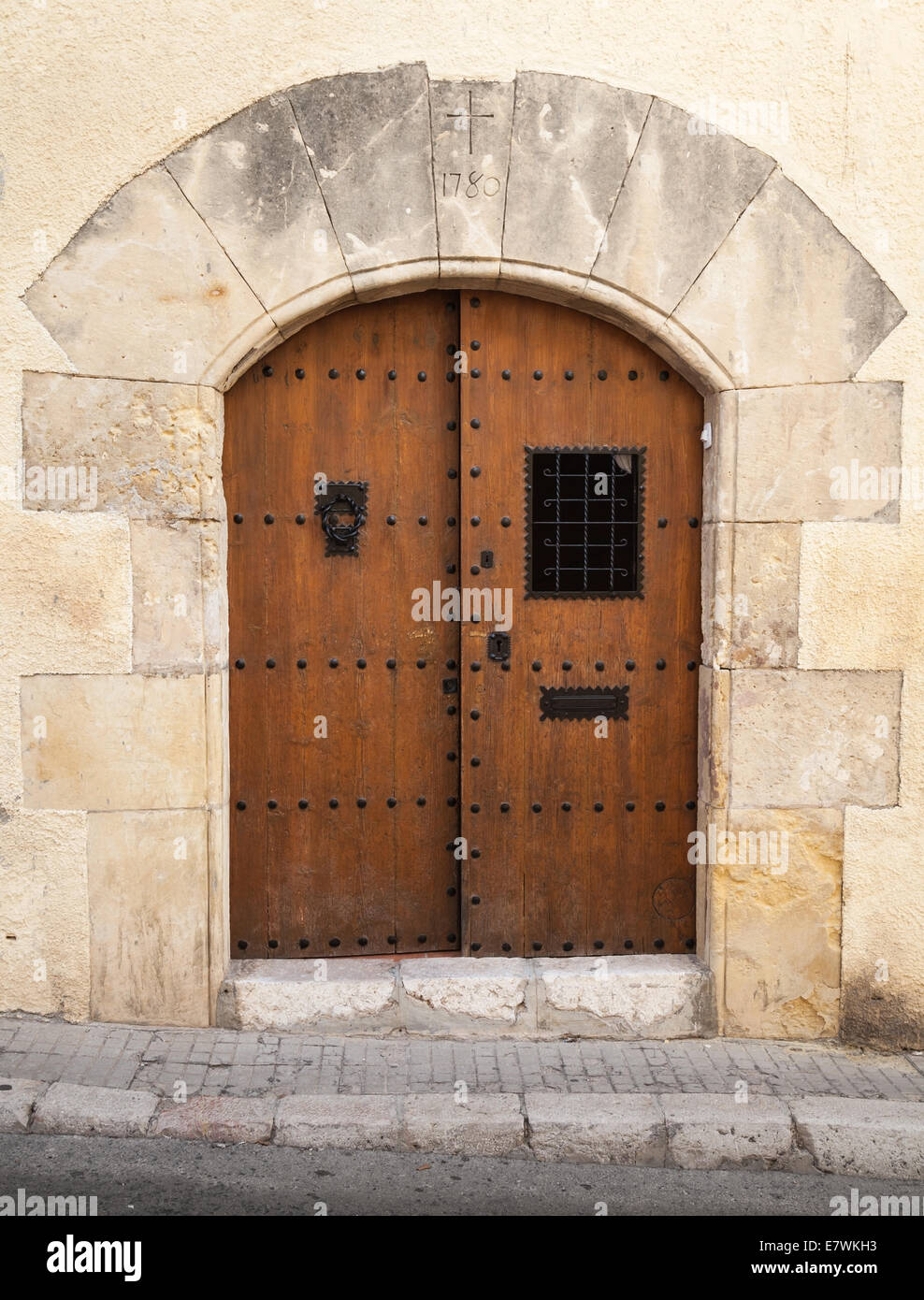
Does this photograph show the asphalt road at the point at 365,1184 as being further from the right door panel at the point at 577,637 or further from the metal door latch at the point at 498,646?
the metal door latch at the point at 498,646

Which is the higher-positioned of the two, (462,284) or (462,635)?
(462,284)

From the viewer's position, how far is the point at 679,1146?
10.7 ft

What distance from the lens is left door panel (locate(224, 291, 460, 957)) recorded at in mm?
3867

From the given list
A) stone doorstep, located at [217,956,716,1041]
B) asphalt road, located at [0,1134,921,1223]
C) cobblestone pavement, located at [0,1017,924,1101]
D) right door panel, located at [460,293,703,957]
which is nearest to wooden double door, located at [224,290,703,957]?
right door panel, located at [460,293,703,957]

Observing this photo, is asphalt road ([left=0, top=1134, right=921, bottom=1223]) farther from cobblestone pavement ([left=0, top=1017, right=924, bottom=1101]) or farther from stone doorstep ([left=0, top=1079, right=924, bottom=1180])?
cobblestone pavement ([left=0, top=1017, right=924, bottom=1101])

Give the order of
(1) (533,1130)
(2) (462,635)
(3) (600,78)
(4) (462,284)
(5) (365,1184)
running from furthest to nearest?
(2) (462,635) → (4) (462,284) → (3) (600,78) → (1) (533,1130) → (5) (365,1184)

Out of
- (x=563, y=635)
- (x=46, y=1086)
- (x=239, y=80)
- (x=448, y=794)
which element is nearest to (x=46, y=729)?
(x=46, y=1086)

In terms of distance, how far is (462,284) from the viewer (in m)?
3.76

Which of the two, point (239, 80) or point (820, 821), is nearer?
point (239, 80)

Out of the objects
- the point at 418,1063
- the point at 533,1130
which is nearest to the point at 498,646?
the point at 418,1063

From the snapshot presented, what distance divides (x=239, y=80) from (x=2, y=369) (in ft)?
3.85

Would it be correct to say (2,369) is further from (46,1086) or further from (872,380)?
(872,380)

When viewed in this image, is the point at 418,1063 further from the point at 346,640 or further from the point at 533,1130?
the point at 346,640

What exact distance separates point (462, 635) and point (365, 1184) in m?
1.75
